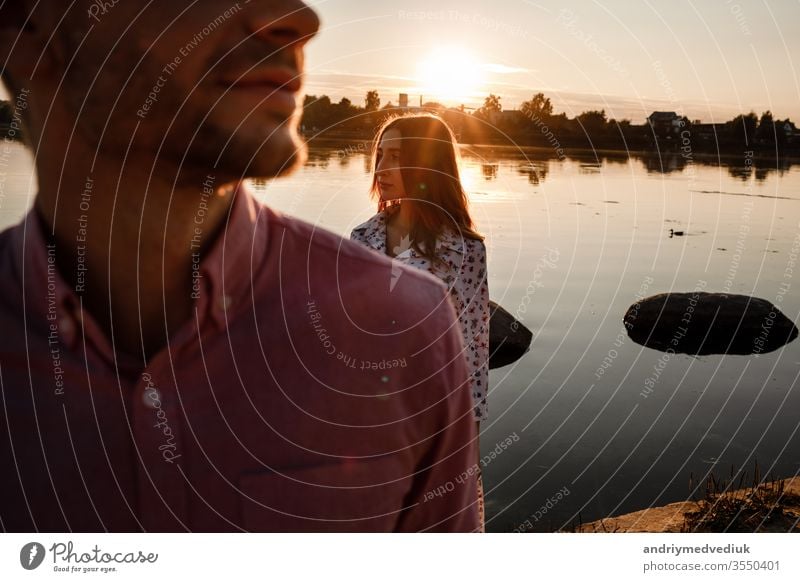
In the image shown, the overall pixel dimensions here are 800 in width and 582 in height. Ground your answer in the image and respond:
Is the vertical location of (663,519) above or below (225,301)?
below

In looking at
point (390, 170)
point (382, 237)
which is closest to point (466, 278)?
point (382, 237)

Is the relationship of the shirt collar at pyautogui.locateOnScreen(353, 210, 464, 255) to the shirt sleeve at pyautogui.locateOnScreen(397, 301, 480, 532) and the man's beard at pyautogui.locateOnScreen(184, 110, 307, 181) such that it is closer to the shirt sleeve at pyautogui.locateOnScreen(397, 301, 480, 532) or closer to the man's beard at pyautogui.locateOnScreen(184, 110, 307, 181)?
the shirt sleeve at pyautogui.locateOnScreen(397, 301, 480, 532)

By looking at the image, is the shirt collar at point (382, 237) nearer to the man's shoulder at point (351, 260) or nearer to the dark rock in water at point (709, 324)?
the man's shoulder at point (351, 260)

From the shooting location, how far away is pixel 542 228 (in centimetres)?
1633

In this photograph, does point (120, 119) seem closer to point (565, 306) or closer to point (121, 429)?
point (121, 429)

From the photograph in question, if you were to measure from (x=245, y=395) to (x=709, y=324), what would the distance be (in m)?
8.36

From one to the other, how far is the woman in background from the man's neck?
175 cm

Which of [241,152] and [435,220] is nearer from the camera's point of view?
[241,152]

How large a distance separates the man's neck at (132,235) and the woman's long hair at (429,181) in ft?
5.78

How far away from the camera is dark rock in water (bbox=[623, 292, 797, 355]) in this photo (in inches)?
318

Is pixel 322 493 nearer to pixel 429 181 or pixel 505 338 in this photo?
pixel 429 181

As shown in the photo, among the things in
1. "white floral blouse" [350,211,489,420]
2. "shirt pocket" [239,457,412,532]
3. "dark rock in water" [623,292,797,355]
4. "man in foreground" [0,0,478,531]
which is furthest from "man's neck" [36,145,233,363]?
"dark rock in water" [623,292,797,355]

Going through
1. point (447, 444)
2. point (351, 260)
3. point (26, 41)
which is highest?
point (26, 41)

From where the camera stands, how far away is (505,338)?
8133 mm
